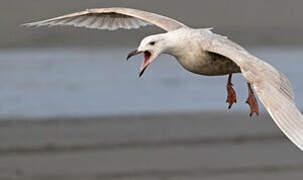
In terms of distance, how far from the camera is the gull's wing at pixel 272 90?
7570 mm

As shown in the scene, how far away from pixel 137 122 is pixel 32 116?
1.26 meters

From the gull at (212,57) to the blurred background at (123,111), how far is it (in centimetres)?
182

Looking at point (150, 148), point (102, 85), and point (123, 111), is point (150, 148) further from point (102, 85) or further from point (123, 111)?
point (102, 85)

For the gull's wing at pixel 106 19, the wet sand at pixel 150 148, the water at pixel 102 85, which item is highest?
the gull's wing at pixel 106 19

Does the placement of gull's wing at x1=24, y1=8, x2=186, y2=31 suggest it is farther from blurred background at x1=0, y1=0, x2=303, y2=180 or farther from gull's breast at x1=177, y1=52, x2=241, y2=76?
blurred background at x1=0, y1=0, x2=303, y2=180

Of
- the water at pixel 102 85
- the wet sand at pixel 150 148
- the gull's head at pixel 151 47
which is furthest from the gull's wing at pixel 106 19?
the water at pixel 102 85

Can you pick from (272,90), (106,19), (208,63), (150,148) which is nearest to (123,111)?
(150,148)

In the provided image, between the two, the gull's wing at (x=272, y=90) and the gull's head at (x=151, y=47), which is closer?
the gull's wing at (x=272, y=90)

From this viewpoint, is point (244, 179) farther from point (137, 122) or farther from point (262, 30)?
point (262, 30)

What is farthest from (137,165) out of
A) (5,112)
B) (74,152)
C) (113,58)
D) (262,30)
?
(262,30)

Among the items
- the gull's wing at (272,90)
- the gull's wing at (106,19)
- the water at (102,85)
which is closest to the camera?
the gull's wing at (272,90)

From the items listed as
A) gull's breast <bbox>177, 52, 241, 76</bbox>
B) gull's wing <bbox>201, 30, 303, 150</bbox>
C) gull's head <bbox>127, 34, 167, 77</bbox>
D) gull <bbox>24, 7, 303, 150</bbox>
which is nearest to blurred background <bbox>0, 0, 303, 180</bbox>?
gull <bbox>24, 7, 303, 150</bbox>

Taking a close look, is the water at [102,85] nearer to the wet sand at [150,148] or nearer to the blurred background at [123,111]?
the blurred background at [123,111]

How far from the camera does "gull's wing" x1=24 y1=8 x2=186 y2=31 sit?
9.73 m
